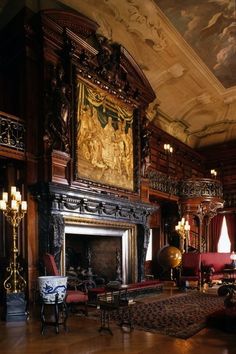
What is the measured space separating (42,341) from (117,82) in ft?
24.2

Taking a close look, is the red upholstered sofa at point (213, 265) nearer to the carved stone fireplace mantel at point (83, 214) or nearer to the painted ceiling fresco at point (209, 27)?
the carved stone fireplace mantel at point (83, 214)

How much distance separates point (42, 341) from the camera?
16.3 ft

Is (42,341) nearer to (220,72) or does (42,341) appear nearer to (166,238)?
(166,238)

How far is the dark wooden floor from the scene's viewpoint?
4.60 m

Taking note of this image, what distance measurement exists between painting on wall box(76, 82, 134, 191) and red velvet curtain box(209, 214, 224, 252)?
28.8 feet

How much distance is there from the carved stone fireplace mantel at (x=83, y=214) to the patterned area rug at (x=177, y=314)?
6.48 ft

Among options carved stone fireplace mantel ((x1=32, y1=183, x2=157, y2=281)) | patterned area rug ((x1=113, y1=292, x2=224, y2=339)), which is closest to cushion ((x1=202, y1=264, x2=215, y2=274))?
patterned area rug ((x1=113, y1=292, x2=224, y2=339))

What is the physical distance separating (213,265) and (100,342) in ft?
26.5

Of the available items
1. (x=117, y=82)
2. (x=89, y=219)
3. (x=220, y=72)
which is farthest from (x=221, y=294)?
(x=220, y=72)

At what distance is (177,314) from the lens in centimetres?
681

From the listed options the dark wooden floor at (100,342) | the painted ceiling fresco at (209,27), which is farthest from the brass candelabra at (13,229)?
the painted ceiling fresco at (209,27)

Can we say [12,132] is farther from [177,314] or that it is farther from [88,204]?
[177,314]

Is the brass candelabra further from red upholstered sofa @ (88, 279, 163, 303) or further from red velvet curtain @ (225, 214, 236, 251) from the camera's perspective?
red velvet curtain @ (225, 214, 236, 251)

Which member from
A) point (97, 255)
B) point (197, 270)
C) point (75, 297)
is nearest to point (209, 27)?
point (197, 270)
